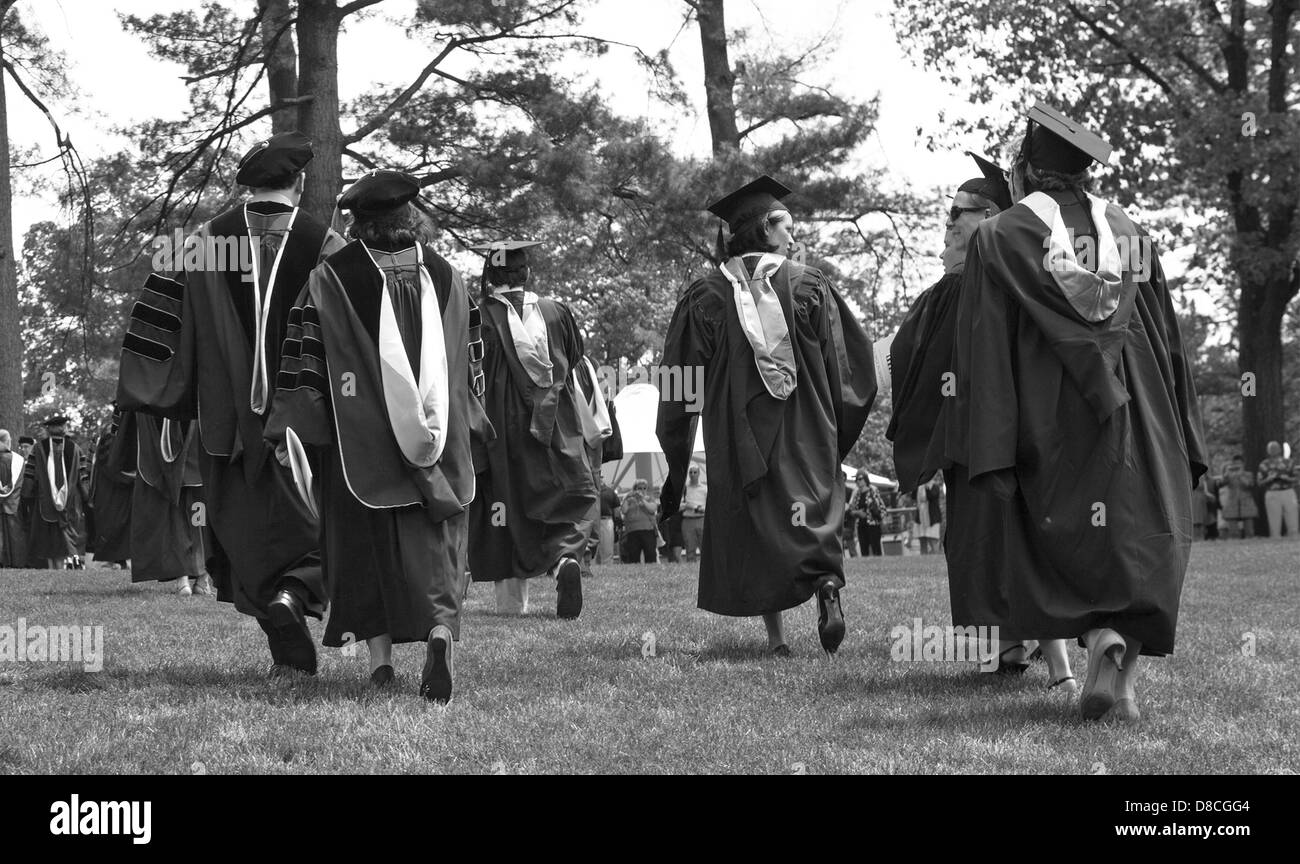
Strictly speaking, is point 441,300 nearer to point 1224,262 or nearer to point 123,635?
point 123,635

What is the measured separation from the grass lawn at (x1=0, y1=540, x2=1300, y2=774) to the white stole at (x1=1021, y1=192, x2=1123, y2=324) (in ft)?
4.61

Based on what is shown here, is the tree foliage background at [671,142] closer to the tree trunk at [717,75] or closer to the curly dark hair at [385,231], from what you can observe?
the tree trunk at [717,75]

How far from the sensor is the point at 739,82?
78.7 feet

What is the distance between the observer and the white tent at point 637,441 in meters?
24.8

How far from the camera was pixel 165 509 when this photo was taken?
13023 mm

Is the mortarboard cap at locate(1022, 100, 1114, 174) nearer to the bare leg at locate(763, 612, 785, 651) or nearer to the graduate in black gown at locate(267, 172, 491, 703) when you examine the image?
the graduate in black gown at locate(267, 172, 491, 703)

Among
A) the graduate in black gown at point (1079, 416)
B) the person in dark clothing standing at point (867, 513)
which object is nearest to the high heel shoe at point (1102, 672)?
the graduate in black gown at point (1079, 416)

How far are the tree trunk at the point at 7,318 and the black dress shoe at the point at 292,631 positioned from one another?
16579 mm

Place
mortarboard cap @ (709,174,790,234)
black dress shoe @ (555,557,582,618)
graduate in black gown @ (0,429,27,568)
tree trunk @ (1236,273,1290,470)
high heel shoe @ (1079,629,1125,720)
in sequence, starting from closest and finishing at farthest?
high heel shoe @ (1079,629,1125,720), mortarboard cap @ (709,174,790,234), black dress shoe @ (555,557,582,618), graduate in black gown @ (0,429,27,568), tree trunk @ (1236,273,1290,470)

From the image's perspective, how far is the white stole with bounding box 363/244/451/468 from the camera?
6230mm

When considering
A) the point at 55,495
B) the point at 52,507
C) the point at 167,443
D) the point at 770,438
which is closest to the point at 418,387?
the point at 770,438

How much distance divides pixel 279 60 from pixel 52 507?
689 cm

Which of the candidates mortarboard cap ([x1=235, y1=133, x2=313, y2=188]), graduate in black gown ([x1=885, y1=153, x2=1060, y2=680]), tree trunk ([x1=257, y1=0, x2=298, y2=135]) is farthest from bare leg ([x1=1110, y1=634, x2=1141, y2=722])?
tree trunk ([x1=257, y1=0, x2=298, y2=135])
